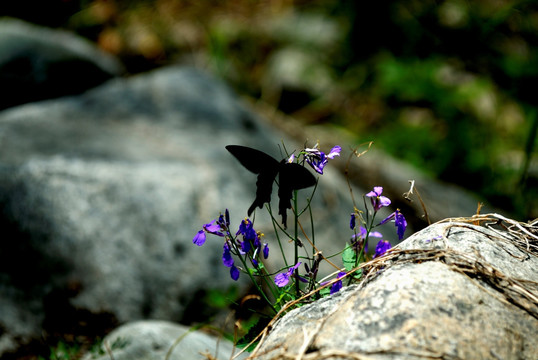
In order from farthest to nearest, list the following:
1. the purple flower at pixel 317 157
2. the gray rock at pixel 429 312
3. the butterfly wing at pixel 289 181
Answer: the purple flower at pixel 317 157 < the butterfly wing at pixel 289 181 < the gray rock at pixel 429 312

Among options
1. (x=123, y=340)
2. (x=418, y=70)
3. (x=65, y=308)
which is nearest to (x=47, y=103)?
(x=65, y=308)

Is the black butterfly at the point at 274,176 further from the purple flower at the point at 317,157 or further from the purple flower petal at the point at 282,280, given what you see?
the purple flower petal at the point at 282,280

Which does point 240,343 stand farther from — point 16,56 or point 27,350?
point 16,56

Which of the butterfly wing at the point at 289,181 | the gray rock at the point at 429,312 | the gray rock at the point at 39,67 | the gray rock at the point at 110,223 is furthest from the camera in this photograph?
the gray rock at the point at 39,67

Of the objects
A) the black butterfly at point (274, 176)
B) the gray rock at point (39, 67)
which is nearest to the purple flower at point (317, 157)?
the black butterfly at point (274, 176)

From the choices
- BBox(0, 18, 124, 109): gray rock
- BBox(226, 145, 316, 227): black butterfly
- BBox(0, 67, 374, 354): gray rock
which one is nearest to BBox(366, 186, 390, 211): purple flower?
BBox(226, 145, 316, 227): black butterfly

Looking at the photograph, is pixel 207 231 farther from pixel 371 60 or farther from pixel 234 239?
pixel 371 60

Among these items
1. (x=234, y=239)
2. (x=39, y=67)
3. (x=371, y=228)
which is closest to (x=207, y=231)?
(x=234, y=239)
